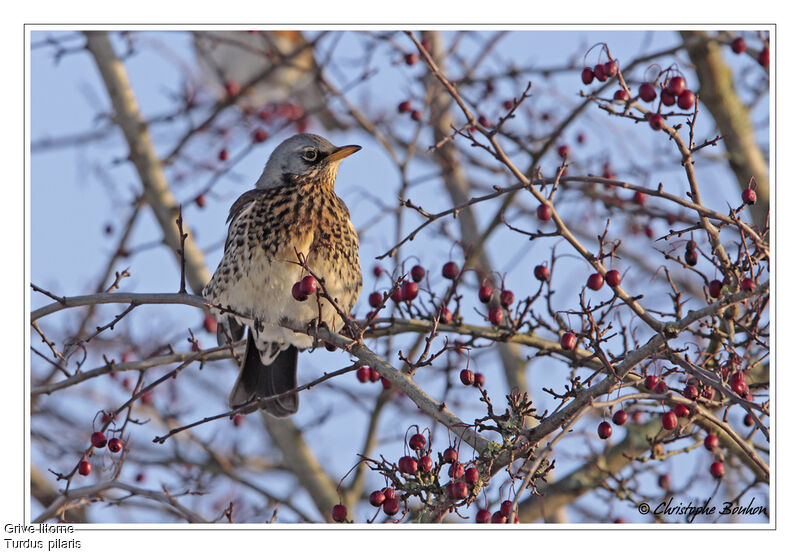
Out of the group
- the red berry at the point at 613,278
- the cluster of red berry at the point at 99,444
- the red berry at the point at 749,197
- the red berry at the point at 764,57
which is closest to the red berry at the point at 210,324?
the cluster of red berry at the point at 99,444

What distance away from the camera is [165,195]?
230 inches

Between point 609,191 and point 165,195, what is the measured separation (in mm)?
2801

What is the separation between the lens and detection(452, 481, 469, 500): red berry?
2684mm

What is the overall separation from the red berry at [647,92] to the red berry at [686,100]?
4.3 inches

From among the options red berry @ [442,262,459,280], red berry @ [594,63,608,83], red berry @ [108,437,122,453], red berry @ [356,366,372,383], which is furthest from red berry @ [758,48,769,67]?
red berry @ [108,437,122,453]

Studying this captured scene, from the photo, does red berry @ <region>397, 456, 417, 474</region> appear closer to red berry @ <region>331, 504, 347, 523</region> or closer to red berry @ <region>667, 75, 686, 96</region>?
red berry @ <region>331, 504, 347, 523</region>

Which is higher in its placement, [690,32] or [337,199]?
[690,32]

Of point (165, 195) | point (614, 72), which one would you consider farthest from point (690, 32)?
point (165, 195)

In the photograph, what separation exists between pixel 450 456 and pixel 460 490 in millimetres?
213

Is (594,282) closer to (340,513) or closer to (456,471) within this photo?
(456,471)

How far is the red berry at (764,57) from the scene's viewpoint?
4391 millimetres

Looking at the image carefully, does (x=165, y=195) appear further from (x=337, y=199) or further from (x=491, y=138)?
(x=491, y=138)

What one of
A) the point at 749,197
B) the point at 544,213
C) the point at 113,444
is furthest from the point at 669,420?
the point at 113,444
